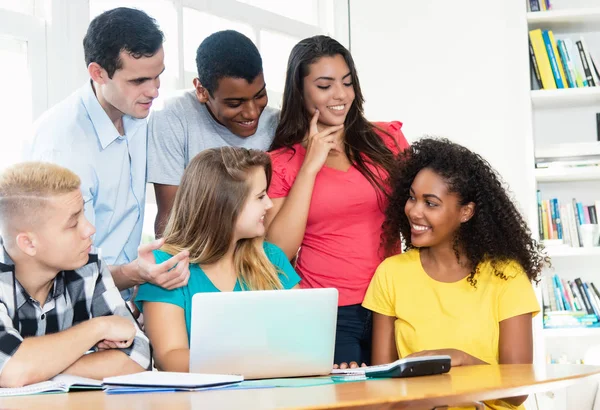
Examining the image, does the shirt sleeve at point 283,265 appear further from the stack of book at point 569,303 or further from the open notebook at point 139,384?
the stack of book at point 569,303

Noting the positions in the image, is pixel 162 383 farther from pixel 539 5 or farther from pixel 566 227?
pixel 539 5

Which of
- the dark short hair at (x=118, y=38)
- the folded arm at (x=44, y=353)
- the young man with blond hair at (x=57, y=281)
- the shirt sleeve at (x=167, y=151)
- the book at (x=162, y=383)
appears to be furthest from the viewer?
the shirt sleeve at (x=167, y=151)

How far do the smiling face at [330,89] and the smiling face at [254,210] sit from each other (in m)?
0.35

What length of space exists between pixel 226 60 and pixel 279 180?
0.38 metres

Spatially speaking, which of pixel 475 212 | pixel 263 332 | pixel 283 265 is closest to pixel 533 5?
pixel 475 212

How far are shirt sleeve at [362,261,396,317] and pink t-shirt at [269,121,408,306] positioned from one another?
0.17 feet

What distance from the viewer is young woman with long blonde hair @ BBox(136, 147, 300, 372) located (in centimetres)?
211

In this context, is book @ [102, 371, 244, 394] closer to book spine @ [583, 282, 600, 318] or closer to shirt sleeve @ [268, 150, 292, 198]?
shirt sleeve @ [268, 150, 292, 198]

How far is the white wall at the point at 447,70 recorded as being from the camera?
4.00 m

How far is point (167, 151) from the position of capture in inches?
97.0

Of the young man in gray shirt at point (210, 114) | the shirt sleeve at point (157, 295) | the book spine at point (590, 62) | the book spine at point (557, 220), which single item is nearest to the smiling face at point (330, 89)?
the young man in gray shirt at point (210, 114)

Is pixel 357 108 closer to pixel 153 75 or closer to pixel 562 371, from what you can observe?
pixel 153 75

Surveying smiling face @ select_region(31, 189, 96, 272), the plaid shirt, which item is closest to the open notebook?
the plaid shirt

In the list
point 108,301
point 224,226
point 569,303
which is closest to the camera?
point 108,301
